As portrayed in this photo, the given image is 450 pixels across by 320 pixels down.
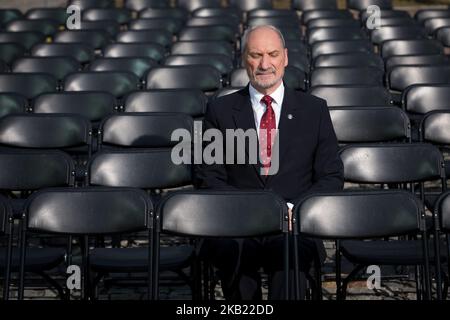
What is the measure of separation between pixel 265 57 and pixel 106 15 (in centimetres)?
798

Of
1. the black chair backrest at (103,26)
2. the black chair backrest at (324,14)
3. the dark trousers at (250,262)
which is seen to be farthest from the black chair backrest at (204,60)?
the dark trousers at (250,262)

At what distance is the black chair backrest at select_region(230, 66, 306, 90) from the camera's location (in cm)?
738

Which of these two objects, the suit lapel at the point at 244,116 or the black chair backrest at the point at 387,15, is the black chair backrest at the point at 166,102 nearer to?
the suit lapel at the point at 244,116

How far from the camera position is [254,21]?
423 inches

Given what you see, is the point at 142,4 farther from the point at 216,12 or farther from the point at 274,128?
the point at 274,128

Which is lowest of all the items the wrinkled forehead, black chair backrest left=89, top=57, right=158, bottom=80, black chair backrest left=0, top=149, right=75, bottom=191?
black chair backrest left=0, top=149, right=75, bottom=191

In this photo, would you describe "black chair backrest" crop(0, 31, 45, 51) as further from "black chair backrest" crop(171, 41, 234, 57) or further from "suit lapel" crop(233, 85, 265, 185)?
"suit lapel" crop(233, 85, 265, 185)

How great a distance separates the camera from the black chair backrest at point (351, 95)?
6.71 m

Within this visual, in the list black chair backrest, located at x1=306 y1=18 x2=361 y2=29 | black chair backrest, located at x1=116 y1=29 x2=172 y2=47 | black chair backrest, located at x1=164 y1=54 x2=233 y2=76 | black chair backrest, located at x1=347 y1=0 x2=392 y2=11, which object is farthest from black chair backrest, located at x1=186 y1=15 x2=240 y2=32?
black chair backrest, located at x1=347 y1=0 x2=392 y2=11

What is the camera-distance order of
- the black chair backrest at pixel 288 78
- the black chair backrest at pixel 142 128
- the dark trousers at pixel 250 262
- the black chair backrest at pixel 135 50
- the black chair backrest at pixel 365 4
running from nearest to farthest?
the dark trousers at pixel 250 262, the black chair backrest at pixel 142 128, the black chair backrest at pixel 288 78, the black chair backrest at pixel 135 50, the black chair backrest at pixel 365 4

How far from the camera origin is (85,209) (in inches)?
167

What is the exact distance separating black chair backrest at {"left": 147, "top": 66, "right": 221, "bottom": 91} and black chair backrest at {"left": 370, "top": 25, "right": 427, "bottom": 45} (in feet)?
9.88

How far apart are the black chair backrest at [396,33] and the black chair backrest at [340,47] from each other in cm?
88

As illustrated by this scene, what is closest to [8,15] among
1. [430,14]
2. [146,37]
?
[146,37]
